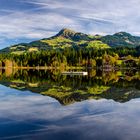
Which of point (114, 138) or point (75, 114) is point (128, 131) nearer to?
point (114, 138)

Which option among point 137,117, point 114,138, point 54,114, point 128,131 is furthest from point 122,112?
point 114,138

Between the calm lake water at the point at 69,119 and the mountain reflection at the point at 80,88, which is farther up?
the calm lake water at the point at 69,119

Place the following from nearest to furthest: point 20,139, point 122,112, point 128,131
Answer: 1. point 20,139
2. point 128,131
3. point 122,112

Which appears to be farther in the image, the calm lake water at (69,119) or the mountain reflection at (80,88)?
the mountain reflection at (80,88)

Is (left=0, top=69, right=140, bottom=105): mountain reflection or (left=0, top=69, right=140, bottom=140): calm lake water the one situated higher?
(left=0, top=69, right=140, bottom=140): calm lake water

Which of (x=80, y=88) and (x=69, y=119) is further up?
(x=69, y=119)

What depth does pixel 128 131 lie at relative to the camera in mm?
28922

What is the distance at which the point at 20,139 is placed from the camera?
2600 cm

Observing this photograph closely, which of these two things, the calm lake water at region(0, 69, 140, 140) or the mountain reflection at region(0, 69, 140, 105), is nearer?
the calm lake water at region(0, 69, 140, 140)

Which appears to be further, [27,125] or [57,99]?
[57,99]

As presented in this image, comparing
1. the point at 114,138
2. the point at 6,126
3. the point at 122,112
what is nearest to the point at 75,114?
the point at 122,112

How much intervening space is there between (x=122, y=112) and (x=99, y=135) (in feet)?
41.2

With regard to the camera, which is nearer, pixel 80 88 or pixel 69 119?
pixel 69 119

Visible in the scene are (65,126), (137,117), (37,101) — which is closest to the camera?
Answer: (65,126)
